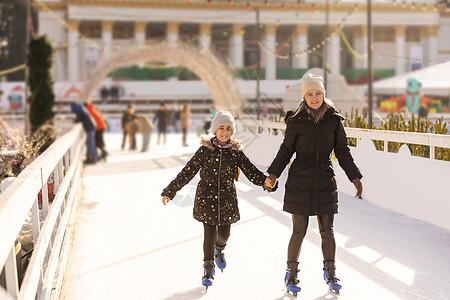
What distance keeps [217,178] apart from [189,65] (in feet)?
62.4

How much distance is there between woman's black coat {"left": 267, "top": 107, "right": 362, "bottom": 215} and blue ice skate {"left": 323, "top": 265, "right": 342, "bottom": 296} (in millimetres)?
457

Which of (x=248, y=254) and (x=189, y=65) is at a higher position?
(x=189, y=65)

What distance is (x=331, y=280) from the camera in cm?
474

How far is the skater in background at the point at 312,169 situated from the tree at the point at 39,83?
56.1 feet

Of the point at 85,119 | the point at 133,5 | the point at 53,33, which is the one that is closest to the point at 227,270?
the point at 85,119

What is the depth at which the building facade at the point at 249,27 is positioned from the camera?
57688 mm

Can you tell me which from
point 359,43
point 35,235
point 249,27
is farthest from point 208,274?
point 359,43

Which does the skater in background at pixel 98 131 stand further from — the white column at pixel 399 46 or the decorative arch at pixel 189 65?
the white column at pixel 399 46

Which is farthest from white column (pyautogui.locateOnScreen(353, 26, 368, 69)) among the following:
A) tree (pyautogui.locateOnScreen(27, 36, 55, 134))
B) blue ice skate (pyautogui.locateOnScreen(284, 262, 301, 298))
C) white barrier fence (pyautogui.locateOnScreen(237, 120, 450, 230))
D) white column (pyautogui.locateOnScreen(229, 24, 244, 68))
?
blue ice skate (pyautogui.locateOnScreen(284, 262, 301, 298))

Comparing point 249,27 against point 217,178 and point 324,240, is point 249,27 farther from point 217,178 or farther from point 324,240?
point 324,240

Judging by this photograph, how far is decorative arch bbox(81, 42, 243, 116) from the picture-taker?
874 inches

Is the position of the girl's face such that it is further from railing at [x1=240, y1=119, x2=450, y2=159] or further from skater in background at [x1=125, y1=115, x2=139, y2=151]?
skater in background at [x1=125, y1=115, x2=139, y2=151]

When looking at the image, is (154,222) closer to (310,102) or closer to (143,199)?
(143,199)

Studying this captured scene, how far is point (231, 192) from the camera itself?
499cm
